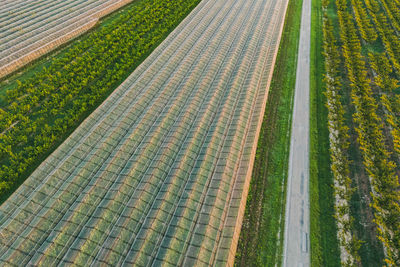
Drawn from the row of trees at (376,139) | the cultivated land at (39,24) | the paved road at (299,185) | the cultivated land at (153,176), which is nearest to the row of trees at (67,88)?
the cultivated land at (153,176)

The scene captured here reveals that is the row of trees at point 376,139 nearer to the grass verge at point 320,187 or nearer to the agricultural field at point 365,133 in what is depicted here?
the agricultural field at point 365,133

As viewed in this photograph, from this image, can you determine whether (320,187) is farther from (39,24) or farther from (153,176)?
(39,24)

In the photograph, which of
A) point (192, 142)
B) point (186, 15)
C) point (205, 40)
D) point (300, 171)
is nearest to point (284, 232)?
point (300, 171)

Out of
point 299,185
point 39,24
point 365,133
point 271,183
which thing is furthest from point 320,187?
point 39,24

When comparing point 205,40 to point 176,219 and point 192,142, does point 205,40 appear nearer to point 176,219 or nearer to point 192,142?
point 192,142

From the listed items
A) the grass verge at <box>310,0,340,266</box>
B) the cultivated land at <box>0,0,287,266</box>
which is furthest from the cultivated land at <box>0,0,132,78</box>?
the grass verge at <box>310,0,340,266</box>

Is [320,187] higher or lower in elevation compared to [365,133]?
lower
